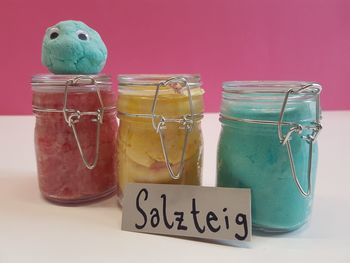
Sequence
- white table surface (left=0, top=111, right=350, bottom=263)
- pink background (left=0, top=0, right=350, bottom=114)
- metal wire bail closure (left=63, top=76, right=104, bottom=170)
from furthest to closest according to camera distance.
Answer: pink background (left=0, top=0, right=350, bottom=114) → metal wire bail closure (left=63, top=76, right=104, bottom=170) → white table surface (left=0, top=111, right=350, bottom=263)

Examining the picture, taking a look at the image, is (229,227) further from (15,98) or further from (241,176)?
(15,98)

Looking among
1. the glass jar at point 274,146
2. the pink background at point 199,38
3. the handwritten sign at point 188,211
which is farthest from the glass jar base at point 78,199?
the pink background at point 199,38

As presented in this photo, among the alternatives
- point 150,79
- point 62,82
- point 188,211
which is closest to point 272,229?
point 188,211

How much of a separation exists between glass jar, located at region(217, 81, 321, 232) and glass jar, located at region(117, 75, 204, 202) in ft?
0.19

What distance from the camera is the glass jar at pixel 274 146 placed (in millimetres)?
→ 448

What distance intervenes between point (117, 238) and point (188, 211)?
10cm

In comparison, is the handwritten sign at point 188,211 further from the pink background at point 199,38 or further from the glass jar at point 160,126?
the pink background at point 199,38

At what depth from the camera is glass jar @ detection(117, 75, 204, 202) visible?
50cm

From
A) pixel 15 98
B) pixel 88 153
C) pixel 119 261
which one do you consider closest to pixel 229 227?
pixel 119 261

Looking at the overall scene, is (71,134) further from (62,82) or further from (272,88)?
(272,88)

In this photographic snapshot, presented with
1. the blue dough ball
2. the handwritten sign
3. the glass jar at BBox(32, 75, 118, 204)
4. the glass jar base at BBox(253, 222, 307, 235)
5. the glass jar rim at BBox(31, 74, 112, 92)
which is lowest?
the glass jar base at BBox(253, 222, 307, 235)

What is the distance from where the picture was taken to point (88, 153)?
576 millimetres

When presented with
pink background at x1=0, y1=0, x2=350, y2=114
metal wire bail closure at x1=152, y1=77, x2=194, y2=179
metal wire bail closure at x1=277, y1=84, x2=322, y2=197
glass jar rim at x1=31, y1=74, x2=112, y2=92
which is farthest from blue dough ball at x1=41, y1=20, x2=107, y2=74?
pink background at x1=0, y1=0, x2=350, y2=114

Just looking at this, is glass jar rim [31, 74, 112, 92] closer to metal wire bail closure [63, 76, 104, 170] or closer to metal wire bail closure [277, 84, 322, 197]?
metal wire bail closure [63, 76, 104, 170]
